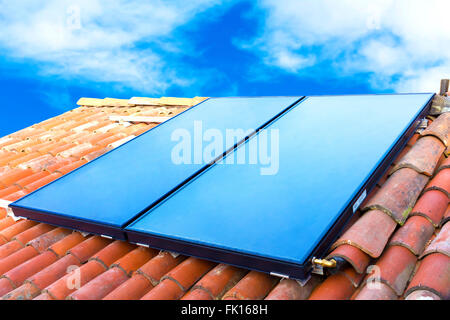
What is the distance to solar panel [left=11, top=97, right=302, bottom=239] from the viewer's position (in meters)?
3.52

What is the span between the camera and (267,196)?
3.12 meters

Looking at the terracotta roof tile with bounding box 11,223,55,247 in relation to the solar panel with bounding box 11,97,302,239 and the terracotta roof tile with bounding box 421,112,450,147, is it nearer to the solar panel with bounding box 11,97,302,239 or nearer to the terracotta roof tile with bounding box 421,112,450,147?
the solar panel with bounding box 11,97,302,239

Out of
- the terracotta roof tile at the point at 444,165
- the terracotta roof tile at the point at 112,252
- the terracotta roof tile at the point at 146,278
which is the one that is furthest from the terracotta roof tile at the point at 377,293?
the terracotta roof tile at the point at 112,252

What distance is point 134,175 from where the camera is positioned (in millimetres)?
4039

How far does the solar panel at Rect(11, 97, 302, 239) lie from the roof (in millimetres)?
263

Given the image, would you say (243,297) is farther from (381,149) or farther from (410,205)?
(381,149)

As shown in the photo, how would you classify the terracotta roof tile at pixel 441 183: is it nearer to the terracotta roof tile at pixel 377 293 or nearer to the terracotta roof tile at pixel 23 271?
the terracotta roof tile at pixel 377 293

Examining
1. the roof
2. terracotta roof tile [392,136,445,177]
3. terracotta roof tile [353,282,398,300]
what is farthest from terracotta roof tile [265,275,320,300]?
terracotta roof tile [392,136,445,177]

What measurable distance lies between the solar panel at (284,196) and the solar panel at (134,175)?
21cm

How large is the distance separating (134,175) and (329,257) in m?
2.20

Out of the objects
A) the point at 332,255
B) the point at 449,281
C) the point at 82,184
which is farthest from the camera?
the point at 82,184

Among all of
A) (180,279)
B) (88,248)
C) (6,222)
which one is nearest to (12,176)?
(6,222)
